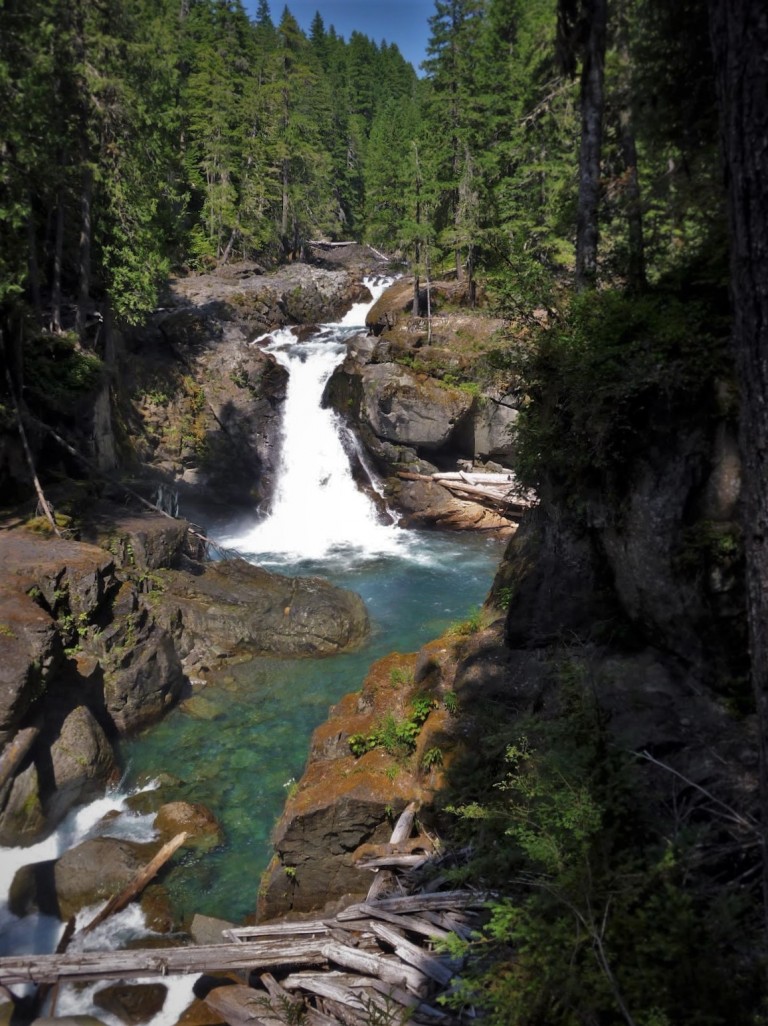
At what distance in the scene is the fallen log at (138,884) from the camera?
770 cm

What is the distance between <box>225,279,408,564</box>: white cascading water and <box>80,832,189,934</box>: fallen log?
12.3 meters

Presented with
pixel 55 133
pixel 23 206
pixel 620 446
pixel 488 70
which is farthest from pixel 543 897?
pixel 488 70

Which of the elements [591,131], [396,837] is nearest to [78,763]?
[396,837]

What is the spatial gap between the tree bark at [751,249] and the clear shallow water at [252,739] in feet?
25.9

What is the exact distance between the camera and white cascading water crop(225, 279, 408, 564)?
2208 centimetres

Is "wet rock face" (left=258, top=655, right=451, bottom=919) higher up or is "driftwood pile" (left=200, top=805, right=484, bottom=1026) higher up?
"driftwood pile" (left=200, top=805, right=484, bottom=1026)

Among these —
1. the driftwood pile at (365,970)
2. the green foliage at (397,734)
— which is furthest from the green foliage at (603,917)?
the green foliage at (397,734)

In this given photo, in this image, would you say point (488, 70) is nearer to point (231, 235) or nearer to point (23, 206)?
point (231, 235)

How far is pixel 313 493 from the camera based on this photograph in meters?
25.0

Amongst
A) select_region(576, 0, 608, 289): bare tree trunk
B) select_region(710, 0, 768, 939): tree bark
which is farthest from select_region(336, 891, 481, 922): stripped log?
select_region(576, 0, 608, 289): bare tree trunk

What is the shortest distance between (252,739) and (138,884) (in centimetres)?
357

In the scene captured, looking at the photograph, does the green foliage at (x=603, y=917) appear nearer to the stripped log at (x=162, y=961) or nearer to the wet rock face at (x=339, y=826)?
the stripped log at (x=162, y=961)

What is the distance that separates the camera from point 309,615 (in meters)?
14.9

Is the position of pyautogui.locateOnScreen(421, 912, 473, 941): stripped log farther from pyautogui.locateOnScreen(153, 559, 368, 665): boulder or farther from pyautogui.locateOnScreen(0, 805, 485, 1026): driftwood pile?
pyautogui.locateOnScreen(153, 559, 368, 665): boulder
